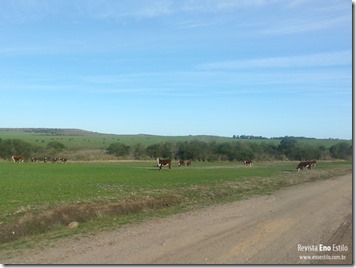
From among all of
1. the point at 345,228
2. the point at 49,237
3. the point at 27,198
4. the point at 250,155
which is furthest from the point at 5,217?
the point at 250,155

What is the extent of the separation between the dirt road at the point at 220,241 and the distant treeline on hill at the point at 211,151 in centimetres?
7985

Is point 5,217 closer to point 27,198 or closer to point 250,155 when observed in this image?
point 27,198

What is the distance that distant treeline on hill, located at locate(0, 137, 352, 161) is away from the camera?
99.0 m

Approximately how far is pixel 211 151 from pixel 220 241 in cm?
9024

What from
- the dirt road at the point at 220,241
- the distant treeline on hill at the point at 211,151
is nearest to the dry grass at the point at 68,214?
the dirt road at the point at 220,241

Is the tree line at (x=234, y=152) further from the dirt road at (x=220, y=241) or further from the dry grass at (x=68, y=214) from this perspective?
the dirt road at (x=220, y=241)

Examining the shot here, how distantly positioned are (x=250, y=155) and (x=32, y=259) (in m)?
87.9

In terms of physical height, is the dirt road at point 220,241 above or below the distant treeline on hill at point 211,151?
below

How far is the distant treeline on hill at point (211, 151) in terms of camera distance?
99031 millimetres

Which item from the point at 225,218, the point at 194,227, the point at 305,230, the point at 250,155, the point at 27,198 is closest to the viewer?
the point at 305,230

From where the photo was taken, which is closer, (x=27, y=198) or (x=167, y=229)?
(x=167, y=229)

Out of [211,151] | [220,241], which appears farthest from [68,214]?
[211,151]

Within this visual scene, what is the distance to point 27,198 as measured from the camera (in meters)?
23.8

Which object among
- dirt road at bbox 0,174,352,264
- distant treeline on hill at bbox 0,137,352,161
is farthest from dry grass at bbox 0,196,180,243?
distant treeline on hill at bbox 0,137,352,161
